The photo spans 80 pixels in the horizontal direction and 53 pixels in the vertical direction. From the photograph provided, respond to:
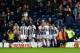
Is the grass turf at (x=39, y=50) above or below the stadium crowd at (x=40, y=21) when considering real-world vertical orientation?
below

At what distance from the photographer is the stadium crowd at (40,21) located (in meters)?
8.44

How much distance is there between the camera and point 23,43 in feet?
27.5

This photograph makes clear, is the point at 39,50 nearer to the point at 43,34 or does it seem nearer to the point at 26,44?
the point at 26,44

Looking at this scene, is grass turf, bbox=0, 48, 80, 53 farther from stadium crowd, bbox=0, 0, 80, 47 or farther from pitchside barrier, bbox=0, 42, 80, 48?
stadium crowd, bbox=0, 0, 80, 47

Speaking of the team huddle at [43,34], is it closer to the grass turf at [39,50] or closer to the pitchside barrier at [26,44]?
the pitchside barrier at [26,44]

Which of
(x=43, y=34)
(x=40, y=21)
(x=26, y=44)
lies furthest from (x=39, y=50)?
(x=40, y=21)

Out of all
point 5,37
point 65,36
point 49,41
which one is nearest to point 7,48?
point 5,37

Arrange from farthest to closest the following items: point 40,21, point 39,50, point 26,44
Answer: point 40,21
point 26,44
point 39,50

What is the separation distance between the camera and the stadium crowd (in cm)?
844

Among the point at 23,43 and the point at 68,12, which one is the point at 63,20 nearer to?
the point at 68,12

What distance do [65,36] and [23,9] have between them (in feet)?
6.45

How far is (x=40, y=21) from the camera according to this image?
884cm

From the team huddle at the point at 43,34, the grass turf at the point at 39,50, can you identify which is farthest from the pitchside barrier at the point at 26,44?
the grass turf at the point at 39,50

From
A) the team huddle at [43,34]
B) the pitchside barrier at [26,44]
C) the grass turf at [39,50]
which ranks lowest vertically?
the grass turf at [39,50]
